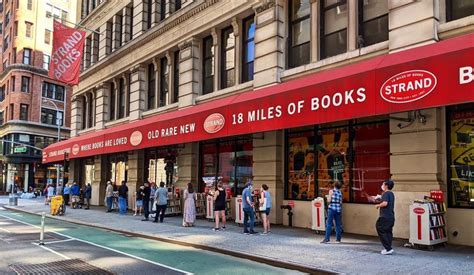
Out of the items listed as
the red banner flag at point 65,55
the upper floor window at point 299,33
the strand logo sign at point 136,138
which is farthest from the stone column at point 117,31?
the upper floor window at point 299,33

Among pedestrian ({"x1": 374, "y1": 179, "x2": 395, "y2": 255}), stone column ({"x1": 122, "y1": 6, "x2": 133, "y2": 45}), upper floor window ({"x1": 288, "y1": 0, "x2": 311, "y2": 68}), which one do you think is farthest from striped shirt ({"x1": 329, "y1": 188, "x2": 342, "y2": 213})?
stone column ({"x1": 122, "y1": 6, "x2": 133, "y2": 45})

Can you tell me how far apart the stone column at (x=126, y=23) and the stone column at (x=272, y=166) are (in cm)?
1473

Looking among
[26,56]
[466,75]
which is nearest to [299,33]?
[466,75]

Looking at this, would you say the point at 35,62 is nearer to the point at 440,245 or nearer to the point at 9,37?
the point at 9,37

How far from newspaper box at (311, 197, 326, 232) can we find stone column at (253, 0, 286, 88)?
4882 mm

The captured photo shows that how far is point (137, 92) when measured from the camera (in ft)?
84.4

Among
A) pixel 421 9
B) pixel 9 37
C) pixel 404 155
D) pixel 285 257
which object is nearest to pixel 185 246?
pixel 285 257

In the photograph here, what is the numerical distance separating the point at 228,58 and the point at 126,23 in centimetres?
1128

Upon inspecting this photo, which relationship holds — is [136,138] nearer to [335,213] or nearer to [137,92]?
[137,92]

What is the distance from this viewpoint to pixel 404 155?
1214cm

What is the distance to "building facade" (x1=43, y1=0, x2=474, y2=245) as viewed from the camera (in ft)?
36.6

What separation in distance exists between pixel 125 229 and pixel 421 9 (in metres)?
11.7

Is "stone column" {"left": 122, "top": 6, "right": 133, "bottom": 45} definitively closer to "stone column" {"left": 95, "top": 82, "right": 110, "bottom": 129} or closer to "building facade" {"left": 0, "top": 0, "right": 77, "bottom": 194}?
"stone column" {"left": 95, "top": 82, "right": 110, "bottom": 129}

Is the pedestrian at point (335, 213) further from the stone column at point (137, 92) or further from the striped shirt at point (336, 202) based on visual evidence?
the stone column at point (137, 92)
